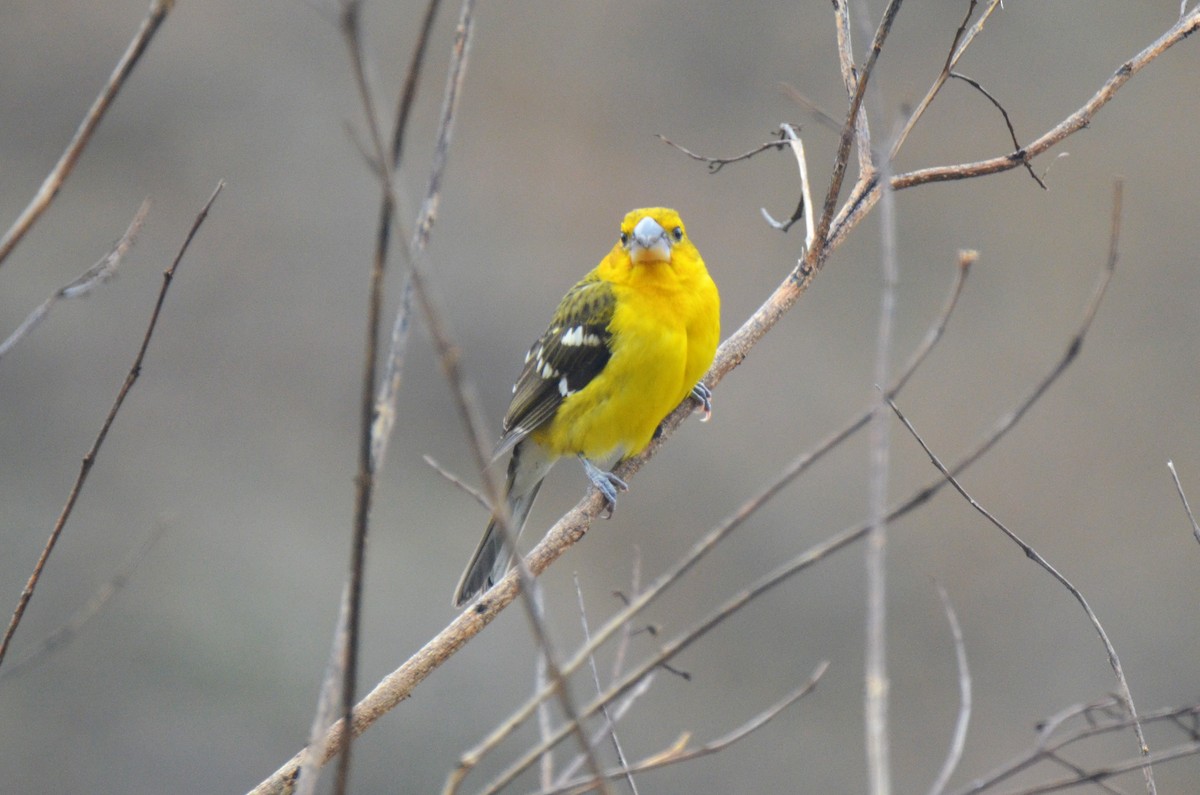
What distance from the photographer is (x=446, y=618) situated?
8.97 meters

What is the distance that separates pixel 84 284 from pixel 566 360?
8.69 ft

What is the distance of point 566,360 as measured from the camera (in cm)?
452

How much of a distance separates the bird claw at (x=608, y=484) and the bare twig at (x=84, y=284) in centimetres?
179

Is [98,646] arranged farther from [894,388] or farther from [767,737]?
[894,388]

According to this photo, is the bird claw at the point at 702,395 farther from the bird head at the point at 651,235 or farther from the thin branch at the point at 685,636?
the thin branch at the point at 685,636

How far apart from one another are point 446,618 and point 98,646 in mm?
2540

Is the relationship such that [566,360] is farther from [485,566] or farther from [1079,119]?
[1079,119]

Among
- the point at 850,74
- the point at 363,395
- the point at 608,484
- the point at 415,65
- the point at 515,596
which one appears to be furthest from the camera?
the point at 608,484

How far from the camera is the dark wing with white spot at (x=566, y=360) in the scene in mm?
4402

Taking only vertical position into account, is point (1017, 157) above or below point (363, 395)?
above

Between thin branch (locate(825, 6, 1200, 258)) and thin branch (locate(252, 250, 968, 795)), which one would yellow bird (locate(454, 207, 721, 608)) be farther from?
thin branch (locate(825, 6, 1200, 258))

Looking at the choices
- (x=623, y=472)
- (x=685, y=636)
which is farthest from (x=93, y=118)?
(x=623, y=472)

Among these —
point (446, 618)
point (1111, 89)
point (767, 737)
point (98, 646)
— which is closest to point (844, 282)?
point (767, 737)

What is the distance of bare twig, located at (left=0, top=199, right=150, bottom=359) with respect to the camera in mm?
1723
